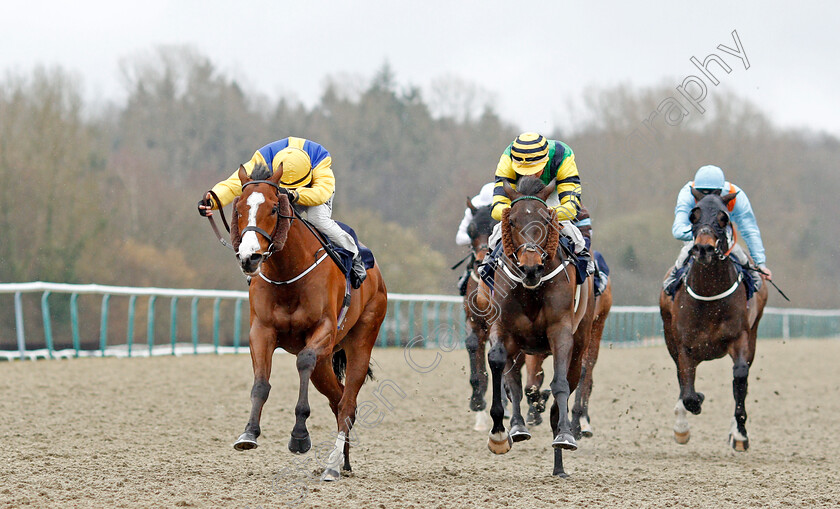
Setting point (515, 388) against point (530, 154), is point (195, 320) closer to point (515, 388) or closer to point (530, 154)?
point (515, 388)

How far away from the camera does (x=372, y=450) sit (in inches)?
298

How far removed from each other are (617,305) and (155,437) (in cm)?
2186

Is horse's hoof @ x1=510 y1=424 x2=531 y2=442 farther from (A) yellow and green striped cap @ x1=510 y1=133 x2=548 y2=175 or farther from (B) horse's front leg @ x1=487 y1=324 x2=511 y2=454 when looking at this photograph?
(A) yellow and green striped cap @ x1=510 y1=133 x2=548 y2=175

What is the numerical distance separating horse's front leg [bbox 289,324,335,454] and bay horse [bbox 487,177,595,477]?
1.03 metres

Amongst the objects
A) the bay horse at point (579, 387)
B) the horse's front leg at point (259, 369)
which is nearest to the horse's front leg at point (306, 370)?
the horse's front leg at point (259, 369)

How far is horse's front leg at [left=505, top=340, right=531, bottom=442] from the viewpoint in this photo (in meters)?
5.82

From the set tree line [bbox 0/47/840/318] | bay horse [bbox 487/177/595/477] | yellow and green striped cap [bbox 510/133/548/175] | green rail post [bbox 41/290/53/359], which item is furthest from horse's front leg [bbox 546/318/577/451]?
tree line [bbox 0/47/840/318]

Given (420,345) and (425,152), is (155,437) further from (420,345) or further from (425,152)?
(425,152)

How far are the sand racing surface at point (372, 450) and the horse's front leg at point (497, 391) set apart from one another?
0.73 ft

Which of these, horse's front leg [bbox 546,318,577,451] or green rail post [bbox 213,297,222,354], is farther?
green rail post [bbox 213,297,222,354]

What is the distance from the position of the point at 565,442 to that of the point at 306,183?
6.99ft

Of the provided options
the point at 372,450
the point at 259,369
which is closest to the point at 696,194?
the point at 372,450

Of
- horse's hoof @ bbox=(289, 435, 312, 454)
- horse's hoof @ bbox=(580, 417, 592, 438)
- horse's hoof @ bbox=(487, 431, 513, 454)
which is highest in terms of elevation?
horse's hoof @ bbox=(289, 435, 312, 454)

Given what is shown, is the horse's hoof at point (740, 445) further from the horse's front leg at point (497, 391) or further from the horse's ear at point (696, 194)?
the horse's front leg at point (497, 391)
